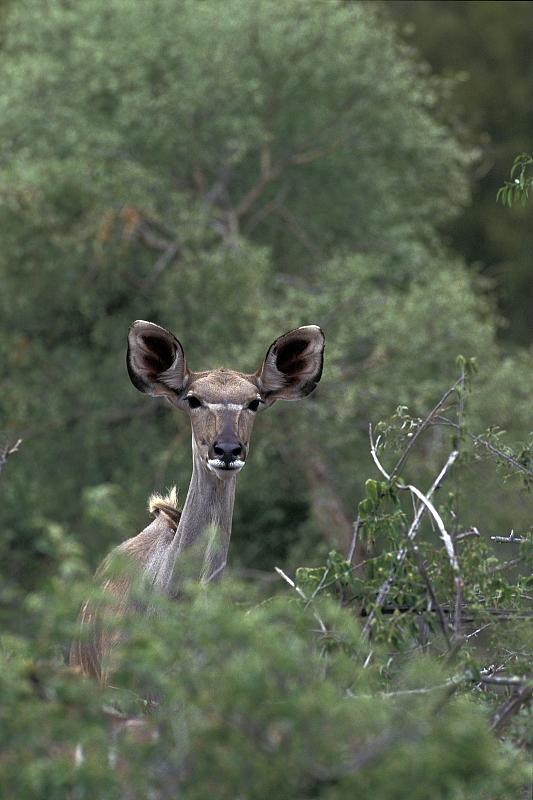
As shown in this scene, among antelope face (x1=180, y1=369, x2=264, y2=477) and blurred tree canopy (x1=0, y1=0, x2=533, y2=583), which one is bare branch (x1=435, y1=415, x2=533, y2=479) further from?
blurred tree canopy (x1=0, y1=0, x2=533, y2=583)

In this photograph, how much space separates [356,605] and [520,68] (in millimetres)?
30327

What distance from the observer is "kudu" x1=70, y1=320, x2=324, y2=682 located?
7.04 meters

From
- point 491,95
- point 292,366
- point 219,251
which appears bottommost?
point 219,251

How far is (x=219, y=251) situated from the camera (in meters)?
17.9

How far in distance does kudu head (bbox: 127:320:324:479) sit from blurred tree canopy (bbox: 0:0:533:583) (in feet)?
27.0

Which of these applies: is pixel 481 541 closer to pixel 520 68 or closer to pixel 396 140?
pixel 396 140

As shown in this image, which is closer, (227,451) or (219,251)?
(227,451)

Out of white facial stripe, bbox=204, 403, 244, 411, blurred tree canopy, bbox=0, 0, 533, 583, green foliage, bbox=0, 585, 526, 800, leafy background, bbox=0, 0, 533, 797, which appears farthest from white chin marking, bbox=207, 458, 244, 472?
blurred tree canopy, bbox=0, 0, 533, 583

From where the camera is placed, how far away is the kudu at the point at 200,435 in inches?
277

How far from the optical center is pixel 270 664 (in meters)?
4.09

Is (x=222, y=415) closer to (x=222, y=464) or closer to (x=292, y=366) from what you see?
(x=222, y=464)

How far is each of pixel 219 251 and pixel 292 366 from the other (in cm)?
1006

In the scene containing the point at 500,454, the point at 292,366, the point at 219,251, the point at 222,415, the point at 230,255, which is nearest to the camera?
the point at 500,454

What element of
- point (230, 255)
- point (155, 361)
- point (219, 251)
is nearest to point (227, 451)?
point (155, 361)
